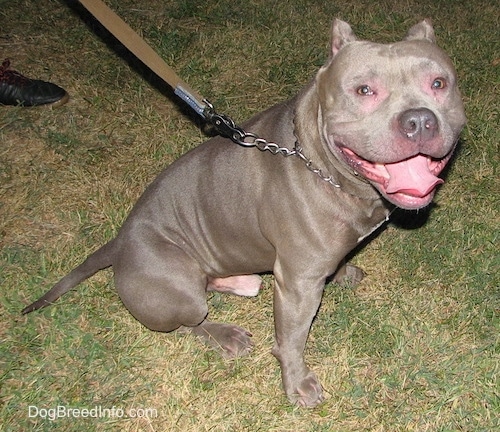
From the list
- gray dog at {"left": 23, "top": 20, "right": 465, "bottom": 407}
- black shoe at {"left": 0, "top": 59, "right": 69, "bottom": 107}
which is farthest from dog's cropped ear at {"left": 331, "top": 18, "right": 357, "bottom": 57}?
black shoe at {"left": 0, "top": 59, "right": 69, "bottom": 107}

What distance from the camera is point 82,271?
358 cm

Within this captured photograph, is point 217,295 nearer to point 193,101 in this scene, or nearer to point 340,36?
point 193,101

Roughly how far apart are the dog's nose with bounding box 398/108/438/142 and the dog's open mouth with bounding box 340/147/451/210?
20cm

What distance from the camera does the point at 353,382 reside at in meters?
3.56

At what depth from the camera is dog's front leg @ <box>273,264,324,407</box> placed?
319 centimetres

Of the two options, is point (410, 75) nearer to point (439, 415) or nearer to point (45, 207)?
point (439, 415)

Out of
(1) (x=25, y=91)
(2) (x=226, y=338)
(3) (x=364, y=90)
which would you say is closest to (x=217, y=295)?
(2) (x=226, y=338)

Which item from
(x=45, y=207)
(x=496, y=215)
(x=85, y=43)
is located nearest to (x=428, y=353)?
(x=496, y=215)

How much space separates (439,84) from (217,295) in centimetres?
192

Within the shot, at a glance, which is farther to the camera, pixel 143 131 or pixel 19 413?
pixel 143 131

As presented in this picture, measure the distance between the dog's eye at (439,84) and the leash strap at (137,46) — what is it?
1.11m

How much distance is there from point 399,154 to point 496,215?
1.98 m

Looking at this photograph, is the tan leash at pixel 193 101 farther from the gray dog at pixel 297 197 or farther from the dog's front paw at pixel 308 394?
the dog's front paw at pixel 308 394

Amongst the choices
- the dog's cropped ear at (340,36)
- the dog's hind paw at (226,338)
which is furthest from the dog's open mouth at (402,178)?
the dog's hind paw at (226,338)
